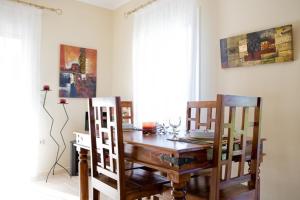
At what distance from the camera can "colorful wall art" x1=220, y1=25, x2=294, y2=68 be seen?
84.4 inches

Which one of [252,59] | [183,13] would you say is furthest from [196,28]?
[252,59]

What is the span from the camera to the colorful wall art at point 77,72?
373 cm

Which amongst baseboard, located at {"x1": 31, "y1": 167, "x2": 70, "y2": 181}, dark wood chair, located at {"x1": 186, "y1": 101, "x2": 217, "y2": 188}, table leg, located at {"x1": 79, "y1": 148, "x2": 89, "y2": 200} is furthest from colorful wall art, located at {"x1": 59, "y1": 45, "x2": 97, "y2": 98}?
dark wood chair, located at {"x1": 186, "y1": 101, "x2": 217, "y2": 188}

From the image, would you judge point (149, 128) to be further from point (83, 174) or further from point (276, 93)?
point (276, 93)

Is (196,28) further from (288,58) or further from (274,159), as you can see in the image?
(274,159)

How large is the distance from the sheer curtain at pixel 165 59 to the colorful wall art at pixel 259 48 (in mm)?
373

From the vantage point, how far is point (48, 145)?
3643 mm

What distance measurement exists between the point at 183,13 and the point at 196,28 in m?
0.27

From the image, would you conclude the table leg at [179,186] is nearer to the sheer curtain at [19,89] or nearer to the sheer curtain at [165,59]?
the sheer curtain at [165,59]

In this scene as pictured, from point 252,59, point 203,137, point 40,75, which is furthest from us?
point 40,75

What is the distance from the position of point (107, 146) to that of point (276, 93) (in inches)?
59.2

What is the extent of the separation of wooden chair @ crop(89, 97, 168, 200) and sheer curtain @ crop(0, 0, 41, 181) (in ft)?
6.05

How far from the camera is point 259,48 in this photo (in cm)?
232

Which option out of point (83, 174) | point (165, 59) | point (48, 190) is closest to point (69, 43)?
point (165, 59)
